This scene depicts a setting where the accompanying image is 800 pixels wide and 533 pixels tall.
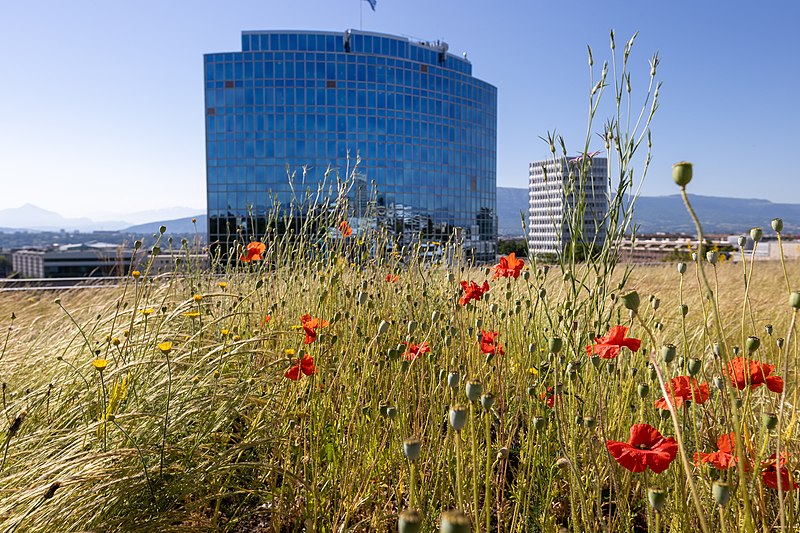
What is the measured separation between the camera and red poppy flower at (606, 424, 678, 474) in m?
0.83

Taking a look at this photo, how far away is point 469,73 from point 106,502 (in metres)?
35.0

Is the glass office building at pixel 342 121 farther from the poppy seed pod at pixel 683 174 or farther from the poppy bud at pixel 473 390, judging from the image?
the poppy seed pod at pixel 683 174

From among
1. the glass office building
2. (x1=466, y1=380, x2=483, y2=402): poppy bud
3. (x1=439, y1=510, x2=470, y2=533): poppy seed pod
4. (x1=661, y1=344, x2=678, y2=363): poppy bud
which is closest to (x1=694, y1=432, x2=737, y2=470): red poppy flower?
(x1=661, y1=344, x2=678, y2=363): poppy bud

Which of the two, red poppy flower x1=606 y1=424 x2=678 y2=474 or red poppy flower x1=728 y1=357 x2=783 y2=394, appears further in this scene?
red poppy flower x1=728 y1=357 x2=783 y2=394

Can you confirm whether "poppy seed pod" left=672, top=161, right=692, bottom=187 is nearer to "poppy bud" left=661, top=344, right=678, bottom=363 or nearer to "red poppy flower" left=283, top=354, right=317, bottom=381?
"poppy bud" left=661, top=344, right=678, bottom=363

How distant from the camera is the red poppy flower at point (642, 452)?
0.83 m

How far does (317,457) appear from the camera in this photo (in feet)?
4.67

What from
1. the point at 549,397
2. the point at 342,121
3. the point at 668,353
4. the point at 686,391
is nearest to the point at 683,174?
the point at 668,353

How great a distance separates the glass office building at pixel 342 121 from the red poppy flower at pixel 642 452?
986 inches

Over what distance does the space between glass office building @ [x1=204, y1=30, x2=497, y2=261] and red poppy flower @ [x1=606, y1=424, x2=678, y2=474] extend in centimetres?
2505

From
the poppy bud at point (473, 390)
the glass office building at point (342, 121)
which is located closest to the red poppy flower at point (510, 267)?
the poppy bud at point (473, 390)

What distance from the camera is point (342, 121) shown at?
94.9 ft

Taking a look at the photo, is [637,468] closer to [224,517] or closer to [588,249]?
[588,249]

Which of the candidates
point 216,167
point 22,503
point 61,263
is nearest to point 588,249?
point 22,503
